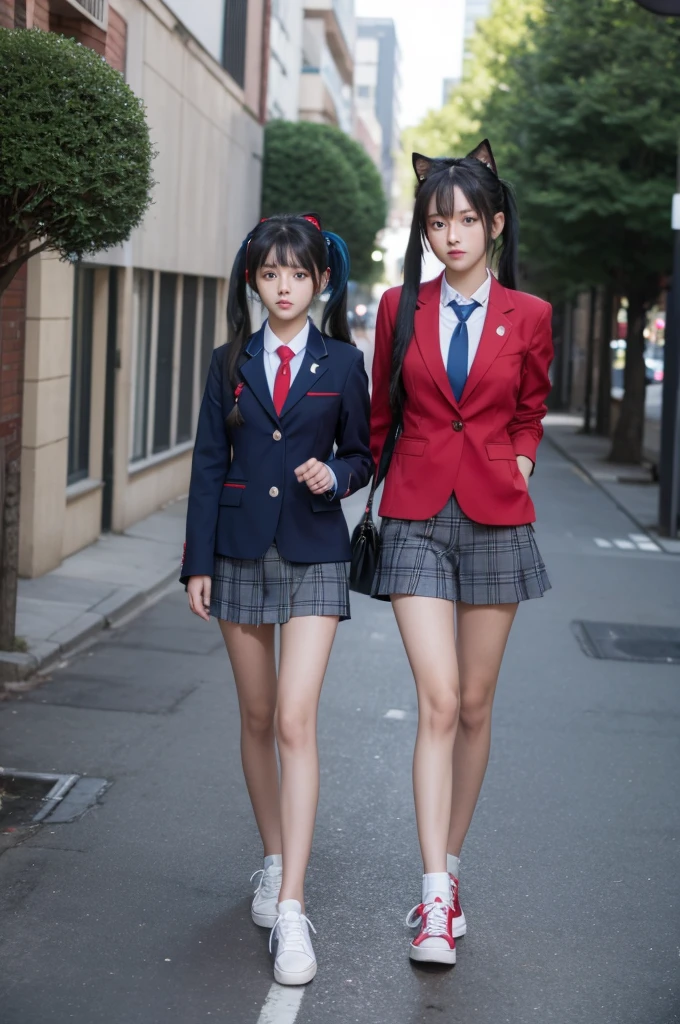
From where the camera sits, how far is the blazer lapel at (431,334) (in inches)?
161

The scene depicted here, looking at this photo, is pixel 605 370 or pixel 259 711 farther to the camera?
pixel 605 370

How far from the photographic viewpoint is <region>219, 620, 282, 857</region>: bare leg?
417cm

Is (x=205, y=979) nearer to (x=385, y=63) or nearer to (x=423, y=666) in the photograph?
(x=423, y=666)

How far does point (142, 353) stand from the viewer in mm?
15164

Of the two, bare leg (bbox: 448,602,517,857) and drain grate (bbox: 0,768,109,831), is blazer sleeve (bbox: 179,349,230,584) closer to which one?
bare leg (bbox: 448,602,517,857)

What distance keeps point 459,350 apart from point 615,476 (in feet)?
58.9

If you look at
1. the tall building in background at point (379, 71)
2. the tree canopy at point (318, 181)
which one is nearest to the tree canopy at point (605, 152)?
the tree canopy at point (318, 181)

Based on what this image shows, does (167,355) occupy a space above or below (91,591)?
above

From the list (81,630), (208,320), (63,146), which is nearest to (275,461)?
(63,146)

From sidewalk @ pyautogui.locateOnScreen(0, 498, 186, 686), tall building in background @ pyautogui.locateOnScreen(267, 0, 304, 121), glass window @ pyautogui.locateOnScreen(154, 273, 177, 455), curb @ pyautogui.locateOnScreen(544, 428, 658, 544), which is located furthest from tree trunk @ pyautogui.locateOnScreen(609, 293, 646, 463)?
sidewalk @ pyautogui.locateOnScreen(0, 498, 186, 686)

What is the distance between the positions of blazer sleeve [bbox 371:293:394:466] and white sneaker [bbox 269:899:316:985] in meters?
1.25

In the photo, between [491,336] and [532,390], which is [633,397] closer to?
[532,390]

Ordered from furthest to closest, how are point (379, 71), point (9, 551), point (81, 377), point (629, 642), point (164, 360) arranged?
point (379, 71), point (164, 360), point (81, 377), point (629, 642), point (9, 551)

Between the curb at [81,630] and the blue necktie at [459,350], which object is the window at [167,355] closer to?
the curb at [81,630]
